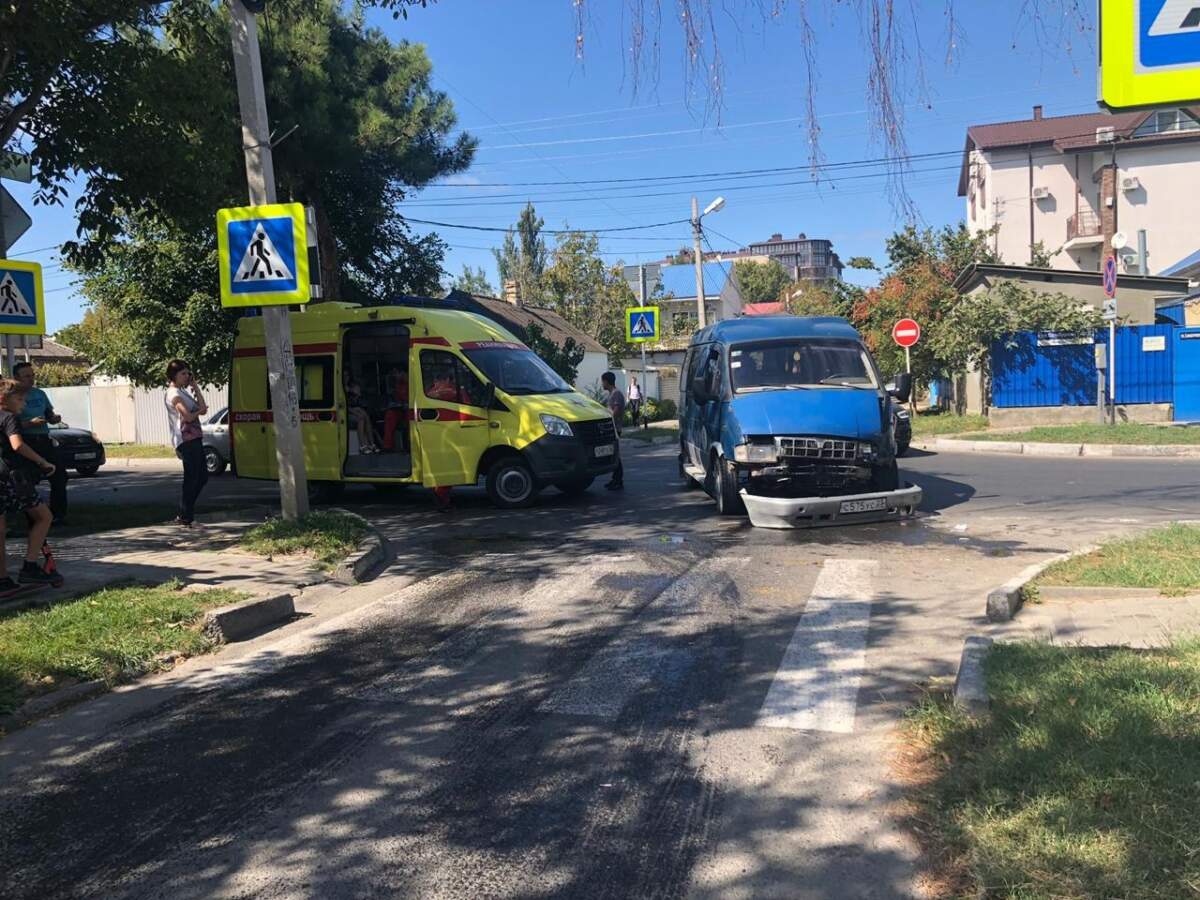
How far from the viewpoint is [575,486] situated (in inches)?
507

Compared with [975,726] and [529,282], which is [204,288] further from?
[529,282]

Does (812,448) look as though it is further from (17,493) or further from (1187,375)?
(1187,375)

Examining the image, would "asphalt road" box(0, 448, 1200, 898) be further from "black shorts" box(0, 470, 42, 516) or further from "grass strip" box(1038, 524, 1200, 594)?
"black shorts" box(0, 470, 42, 516)

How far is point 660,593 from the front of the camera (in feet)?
23.9

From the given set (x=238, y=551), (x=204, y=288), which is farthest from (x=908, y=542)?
(x=204, y=288)

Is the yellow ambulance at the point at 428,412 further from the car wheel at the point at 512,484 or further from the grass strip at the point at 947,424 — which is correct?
the grass strip at the point at 947,424

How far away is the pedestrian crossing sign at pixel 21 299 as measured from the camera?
29.1 ft

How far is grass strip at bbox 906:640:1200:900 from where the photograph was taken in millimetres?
2971

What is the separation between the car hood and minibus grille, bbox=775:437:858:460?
0.08 meters

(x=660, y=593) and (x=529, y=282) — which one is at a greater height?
(x=529, y=282)

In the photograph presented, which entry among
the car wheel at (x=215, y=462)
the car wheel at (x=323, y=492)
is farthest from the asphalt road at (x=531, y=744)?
the car wheel at (x=215, y=462)

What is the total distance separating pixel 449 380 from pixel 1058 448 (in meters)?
11.8

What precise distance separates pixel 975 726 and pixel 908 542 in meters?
5.09

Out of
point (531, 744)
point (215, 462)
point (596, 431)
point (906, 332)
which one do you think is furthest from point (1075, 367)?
point (531, 744)
